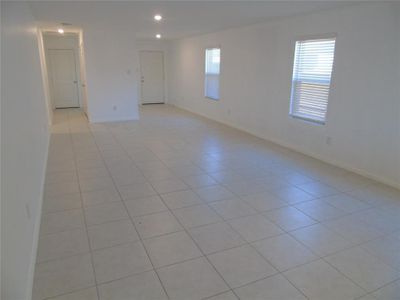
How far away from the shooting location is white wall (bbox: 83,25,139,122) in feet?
23.8

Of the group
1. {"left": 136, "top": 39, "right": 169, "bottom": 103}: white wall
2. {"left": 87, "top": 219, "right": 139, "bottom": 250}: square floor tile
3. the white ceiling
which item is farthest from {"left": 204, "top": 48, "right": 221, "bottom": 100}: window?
{"left": 87, "top": 219, "right": 139, "bottom": 250}: square floor tile

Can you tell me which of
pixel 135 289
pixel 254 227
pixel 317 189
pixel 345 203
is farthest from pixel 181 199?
pixel 345 203

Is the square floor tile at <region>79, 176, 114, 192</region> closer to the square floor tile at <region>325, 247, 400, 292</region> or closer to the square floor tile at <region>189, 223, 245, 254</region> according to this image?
the square floor tile at <region>189, 223, 245, 254</region>

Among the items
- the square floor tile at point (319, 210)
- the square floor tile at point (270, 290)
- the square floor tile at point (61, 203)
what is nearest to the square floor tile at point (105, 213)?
the square floor tile at point (61, 203)

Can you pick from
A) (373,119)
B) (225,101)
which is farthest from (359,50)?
(225,101)

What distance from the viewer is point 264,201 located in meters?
3.37

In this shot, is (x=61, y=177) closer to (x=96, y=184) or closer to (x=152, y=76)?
(x=96, y=184)

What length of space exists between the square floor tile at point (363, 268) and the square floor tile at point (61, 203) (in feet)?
8.27

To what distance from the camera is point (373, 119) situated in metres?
3.99

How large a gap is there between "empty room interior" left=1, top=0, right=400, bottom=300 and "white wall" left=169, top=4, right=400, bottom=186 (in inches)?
0.9

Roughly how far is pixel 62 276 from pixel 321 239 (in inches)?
83.2

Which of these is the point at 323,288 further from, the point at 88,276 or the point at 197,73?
the point at 197,73

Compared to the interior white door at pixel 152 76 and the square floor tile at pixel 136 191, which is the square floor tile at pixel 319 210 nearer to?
the square floor tile at pixel 136 191

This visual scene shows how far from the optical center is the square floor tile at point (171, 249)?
2346mm
